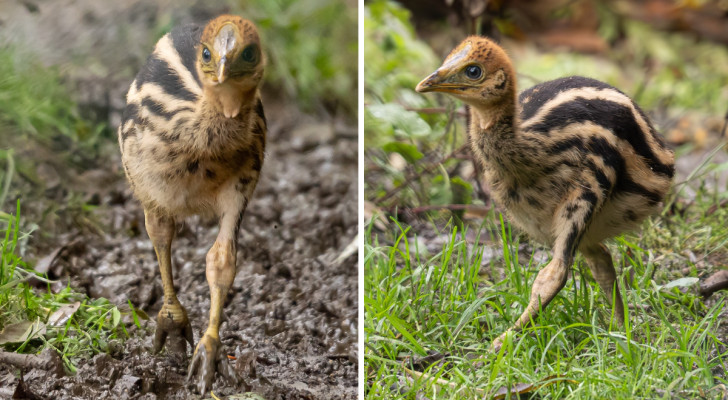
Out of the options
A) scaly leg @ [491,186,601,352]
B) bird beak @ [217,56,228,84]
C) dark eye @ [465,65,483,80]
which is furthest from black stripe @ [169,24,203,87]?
scaly leg @ [491,186,601,352]

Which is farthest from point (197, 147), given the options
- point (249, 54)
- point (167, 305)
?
point (167, 305)

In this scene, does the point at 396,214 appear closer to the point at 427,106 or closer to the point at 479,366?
the point at 427,106

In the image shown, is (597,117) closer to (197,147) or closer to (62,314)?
(197,147)

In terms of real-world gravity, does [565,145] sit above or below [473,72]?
below

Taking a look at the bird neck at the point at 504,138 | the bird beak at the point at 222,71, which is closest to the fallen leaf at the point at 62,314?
the bird beak at the point at 222,71

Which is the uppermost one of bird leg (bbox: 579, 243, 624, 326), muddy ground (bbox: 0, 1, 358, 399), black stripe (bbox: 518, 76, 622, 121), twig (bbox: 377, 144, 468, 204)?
black stripe (bbox: 518, 76, 622, 121)

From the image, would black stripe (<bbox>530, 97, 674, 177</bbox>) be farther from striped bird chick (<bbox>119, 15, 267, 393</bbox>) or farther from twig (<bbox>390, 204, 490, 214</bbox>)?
striped bird chick (<bbox>119, 15, 267, 393</bbox>)
